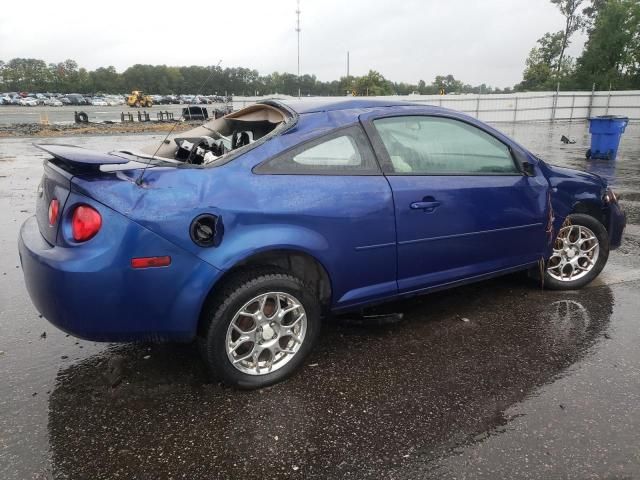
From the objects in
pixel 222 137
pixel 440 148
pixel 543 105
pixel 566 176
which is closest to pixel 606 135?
pixel 566 176

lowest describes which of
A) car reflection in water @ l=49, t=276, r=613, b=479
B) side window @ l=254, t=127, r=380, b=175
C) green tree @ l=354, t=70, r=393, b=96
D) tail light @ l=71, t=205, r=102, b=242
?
car reflection in water @ l=49, t=276, r=613, b=479

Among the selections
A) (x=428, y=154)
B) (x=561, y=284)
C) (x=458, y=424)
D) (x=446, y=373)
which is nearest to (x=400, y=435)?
(x=458, y=424)

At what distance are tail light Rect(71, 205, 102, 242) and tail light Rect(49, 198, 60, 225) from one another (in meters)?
0.19

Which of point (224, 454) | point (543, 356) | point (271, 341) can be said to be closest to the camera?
point (224, 454)

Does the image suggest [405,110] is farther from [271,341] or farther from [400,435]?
[400,435]

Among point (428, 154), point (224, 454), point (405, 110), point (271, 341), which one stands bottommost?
point (224, 454)

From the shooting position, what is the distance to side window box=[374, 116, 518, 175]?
3230 millimetres

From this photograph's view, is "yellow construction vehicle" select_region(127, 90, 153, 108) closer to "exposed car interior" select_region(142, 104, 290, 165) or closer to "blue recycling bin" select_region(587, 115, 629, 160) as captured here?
"blue recycling bin" select_region(587, 115, 629, 160)

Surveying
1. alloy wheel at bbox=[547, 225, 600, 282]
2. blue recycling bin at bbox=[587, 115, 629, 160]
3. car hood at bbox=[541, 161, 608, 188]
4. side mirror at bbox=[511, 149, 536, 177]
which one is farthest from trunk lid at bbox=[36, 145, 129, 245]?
blue recycling bin at bbox=[587, 115, 629, 160]

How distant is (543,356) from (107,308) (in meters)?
2.61

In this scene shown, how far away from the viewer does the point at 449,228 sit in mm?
3295

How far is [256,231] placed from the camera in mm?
2637

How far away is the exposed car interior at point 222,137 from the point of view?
11.9 ft

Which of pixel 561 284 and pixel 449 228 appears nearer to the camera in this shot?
pixel 449 228
